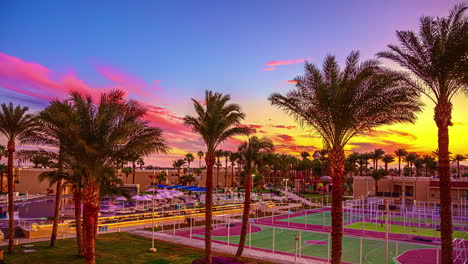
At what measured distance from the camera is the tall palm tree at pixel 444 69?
15.2 metres

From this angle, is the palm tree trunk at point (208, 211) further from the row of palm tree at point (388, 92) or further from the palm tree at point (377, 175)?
the palm tree at point (377, 175)

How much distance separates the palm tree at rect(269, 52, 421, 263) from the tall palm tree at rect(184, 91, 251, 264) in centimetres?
712

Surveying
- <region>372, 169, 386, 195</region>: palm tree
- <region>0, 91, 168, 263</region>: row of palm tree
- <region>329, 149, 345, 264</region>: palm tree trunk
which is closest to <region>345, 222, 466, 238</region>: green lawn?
<region>372, 169, 386, 195</region>: palm tree

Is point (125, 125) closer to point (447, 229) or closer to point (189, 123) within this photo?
point (189, 123)

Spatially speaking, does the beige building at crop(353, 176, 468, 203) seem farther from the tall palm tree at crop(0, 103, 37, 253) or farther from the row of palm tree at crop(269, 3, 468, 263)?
the tall palm tree at crop(0, 103, 37, 253)

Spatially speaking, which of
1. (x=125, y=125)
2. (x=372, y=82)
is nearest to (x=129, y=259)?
(x=125, y=125)

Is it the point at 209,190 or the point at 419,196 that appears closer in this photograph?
the point at 209,190

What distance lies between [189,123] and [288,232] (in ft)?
82.6

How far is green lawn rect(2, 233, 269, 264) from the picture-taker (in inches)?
981

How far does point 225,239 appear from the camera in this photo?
124 feet

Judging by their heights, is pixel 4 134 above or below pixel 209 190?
above

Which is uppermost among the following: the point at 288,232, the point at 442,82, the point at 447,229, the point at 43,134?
the point at 442,82

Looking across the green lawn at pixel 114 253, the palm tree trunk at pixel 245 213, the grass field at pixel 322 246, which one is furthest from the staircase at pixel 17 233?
the palm tree trunk at pixel 245 213

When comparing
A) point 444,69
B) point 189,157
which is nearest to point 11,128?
point 444,69
